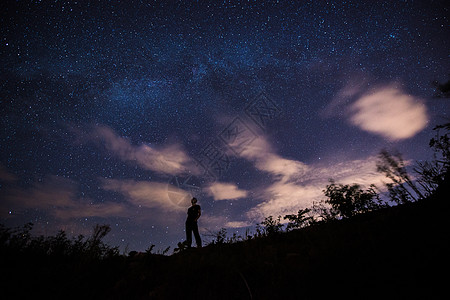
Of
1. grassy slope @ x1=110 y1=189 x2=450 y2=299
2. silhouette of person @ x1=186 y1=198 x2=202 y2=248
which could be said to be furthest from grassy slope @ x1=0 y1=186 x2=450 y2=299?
silhouette of person @ x1=186 y1=198 x2=202 y2=248

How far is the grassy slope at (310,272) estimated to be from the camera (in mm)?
1602

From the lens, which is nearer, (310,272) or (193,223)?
(310,272)

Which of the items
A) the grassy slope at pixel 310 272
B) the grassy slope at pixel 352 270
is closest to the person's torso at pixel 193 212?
the grassy slope at pixel 310 272

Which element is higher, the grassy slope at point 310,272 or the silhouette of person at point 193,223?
the silhouette of person at point 193,223

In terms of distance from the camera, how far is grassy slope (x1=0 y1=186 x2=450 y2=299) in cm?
160

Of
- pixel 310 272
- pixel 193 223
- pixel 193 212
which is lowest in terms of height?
pixel 310 272

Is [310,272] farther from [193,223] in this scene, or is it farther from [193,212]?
[193,212]

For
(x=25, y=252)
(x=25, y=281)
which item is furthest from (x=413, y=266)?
(x=25, y=252)

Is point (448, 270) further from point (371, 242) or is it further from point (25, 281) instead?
point (25, 281)

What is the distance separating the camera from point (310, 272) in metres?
2.05

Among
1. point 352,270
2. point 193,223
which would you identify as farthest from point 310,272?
point 193,223

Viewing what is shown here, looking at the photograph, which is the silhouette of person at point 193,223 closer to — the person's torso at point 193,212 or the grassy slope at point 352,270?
the person's torso at point 193,212

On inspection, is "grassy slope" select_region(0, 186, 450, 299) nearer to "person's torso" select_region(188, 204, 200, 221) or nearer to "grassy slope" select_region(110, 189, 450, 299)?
"grassy slope" select_region(110, 189, 450, 299)

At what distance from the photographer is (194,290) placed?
2.57 metres
